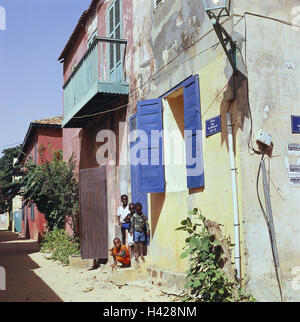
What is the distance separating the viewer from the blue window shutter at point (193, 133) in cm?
690

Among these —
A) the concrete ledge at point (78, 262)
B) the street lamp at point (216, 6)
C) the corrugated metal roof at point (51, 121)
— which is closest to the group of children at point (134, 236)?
the concrete ledge at point (78, 262)

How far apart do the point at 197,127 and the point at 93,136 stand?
21.1 feet

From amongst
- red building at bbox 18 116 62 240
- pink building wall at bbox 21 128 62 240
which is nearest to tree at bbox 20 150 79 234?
red building at bbox 18 116 62 240

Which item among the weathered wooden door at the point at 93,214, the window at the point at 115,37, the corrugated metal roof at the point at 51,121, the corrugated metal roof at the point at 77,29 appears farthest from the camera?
the corrugated metal roof at the point at 51,121

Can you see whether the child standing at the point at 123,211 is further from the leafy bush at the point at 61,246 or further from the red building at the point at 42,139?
the red building at the point at 42,139

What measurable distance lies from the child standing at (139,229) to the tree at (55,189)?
16.4ft

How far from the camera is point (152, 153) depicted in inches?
322

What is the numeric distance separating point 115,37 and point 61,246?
6113 millimetres

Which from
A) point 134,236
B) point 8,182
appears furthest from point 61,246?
point 8,182

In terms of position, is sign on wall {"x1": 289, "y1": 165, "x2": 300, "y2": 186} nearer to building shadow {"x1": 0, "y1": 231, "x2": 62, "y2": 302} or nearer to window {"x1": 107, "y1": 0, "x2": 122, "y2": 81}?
building shadow {"x1": 0, "y1": 231, "x2": 62, "y2": 302}

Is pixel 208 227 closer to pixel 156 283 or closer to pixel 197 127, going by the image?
pixel 197 127

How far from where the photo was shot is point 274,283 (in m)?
5.79

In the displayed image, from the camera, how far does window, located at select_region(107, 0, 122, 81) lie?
1073 cm

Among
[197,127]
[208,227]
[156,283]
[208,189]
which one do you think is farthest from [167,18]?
[156,283]
